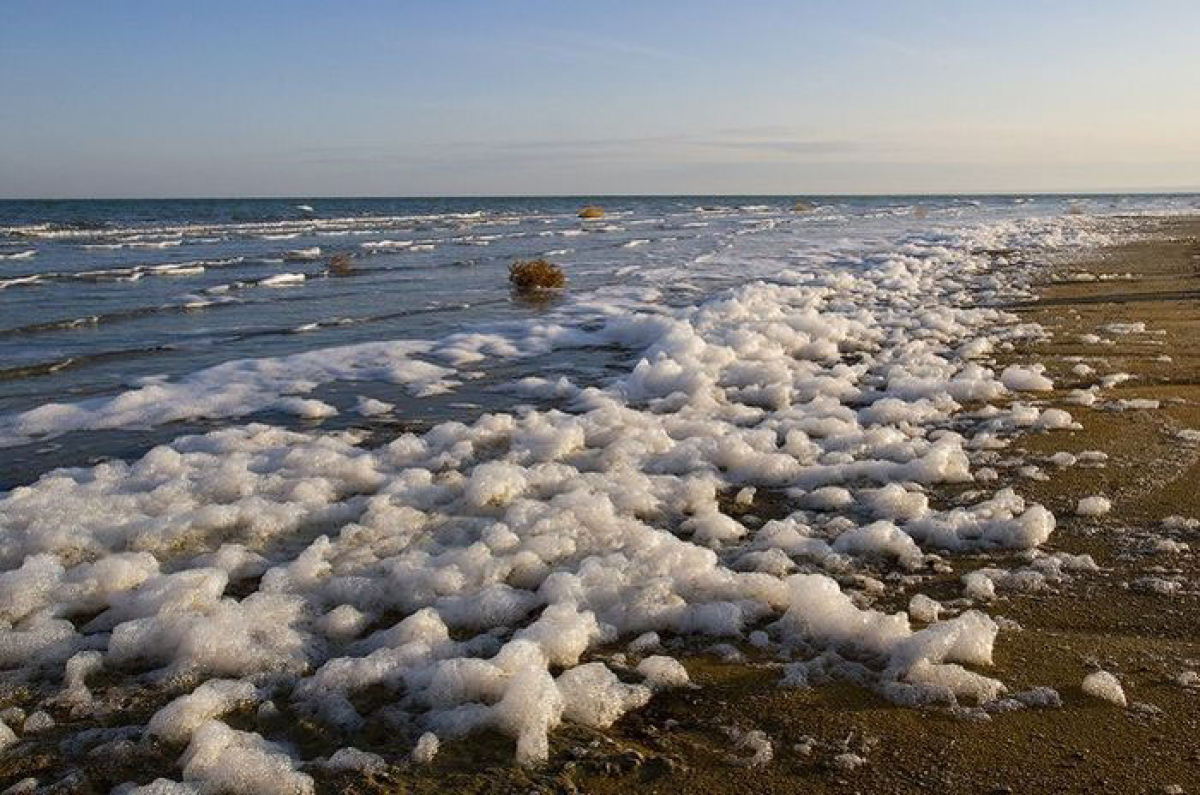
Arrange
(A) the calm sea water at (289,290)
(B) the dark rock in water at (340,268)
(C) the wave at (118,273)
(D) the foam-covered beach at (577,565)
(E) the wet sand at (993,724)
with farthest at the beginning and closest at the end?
(B) the dark rock in water at (340,268)
(C) the wave at (118,273)
(A) the calm sea water at (289,290)
(D) the foam-covered beach at (577,565)
(E) the wet sand at (993,724)

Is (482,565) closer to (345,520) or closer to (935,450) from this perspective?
(345,520)

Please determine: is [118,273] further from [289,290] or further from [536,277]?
[536,277]

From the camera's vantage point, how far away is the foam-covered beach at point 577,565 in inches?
115

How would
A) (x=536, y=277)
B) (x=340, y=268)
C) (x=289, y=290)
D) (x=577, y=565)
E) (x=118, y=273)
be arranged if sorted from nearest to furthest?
(x=577, y=565) < (x=536, y=277) < (x=289, y=290) < (x=118, y=273) < (x=340, y=268)

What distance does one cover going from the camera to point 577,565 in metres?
4.26

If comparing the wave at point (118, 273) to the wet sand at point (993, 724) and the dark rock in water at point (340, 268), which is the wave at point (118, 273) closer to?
the dark rock in water at point (340, 268)

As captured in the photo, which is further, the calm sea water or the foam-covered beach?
the calm sea water

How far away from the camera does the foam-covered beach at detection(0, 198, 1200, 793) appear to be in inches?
115

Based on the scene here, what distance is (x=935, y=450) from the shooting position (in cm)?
A: 567

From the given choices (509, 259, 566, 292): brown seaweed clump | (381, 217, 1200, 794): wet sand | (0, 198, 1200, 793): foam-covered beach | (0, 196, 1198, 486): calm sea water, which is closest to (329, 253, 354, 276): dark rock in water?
(0, 196, 1198, 486): calm sea water

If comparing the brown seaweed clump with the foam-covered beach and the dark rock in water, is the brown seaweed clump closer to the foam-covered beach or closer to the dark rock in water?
the dark rock in water

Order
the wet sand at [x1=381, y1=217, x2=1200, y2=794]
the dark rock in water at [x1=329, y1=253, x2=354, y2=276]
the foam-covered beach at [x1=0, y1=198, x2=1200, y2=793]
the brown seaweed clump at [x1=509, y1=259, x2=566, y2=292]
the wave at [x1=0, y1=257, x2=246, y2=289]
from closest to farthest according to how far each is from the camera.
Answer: the wet sand at [x1=381, y1=217, x2=1200, y2=794] → the foam-covered beach at [x1=0, y1=198, x2=1200, y2=793] → the brown seaweed clump at [x1=509, y1=259, x2=566, y2=292] → the wave at [x1=0, y1=257, x2=246, y2=289] → the dark rock in water at [x1=329, y1=253, x2=354, y2=276]

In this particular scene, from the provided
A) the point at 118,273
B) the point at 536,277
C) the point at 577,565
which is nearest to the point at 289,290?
the point at 536,277

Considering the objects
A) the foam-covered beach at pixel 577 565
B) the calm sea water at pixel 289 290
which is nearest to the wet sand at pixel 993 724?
the foam-covered beach at pixel 577 565
